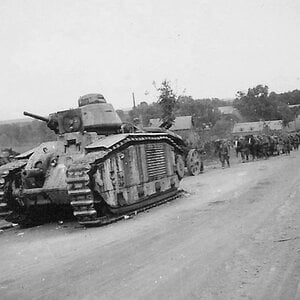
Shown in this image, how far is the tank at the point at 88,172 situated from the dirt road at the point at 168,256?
0.63 m

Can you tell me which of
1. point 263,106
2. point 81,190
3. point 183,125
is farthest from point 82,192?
point 263,106

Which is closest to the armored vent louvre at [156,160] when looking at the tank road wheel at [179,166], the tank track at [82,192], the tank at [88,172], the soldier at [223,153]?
the tank at [88,172]

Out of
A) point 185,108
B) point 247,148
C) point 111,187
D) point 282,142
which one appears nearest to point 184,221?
point 111,187

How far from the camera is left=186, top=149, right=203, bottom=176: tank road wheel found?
22.3 metres

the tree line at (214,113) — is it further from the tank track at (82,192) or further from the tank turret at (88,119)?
the tank track at (82,192)

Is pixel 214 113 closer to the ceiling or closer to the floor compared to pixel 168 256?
closer to the ceiling

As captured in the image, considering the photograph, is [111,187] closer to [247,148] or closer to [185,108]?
[247,148]

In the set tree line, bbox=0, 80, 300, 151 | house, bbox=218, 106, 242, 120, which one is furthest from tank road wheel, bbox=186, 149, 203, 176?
house, bbox=218, 106, 242, 120

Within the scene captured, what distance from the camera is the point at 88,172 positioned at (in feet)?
32.1

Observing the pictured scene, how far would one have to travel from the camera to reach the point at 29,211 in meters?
11.8

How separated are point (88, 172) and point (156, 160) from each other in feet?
11.8

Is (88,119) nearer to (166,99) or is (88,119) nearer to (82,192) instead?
(82,192)

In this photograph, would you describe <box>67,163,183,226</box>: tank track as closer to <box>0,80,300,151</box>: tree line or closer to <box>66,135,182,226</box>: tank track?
<box>66,135,182,226</box>: tank track

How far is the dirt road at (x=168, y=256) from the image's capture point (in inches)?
217
